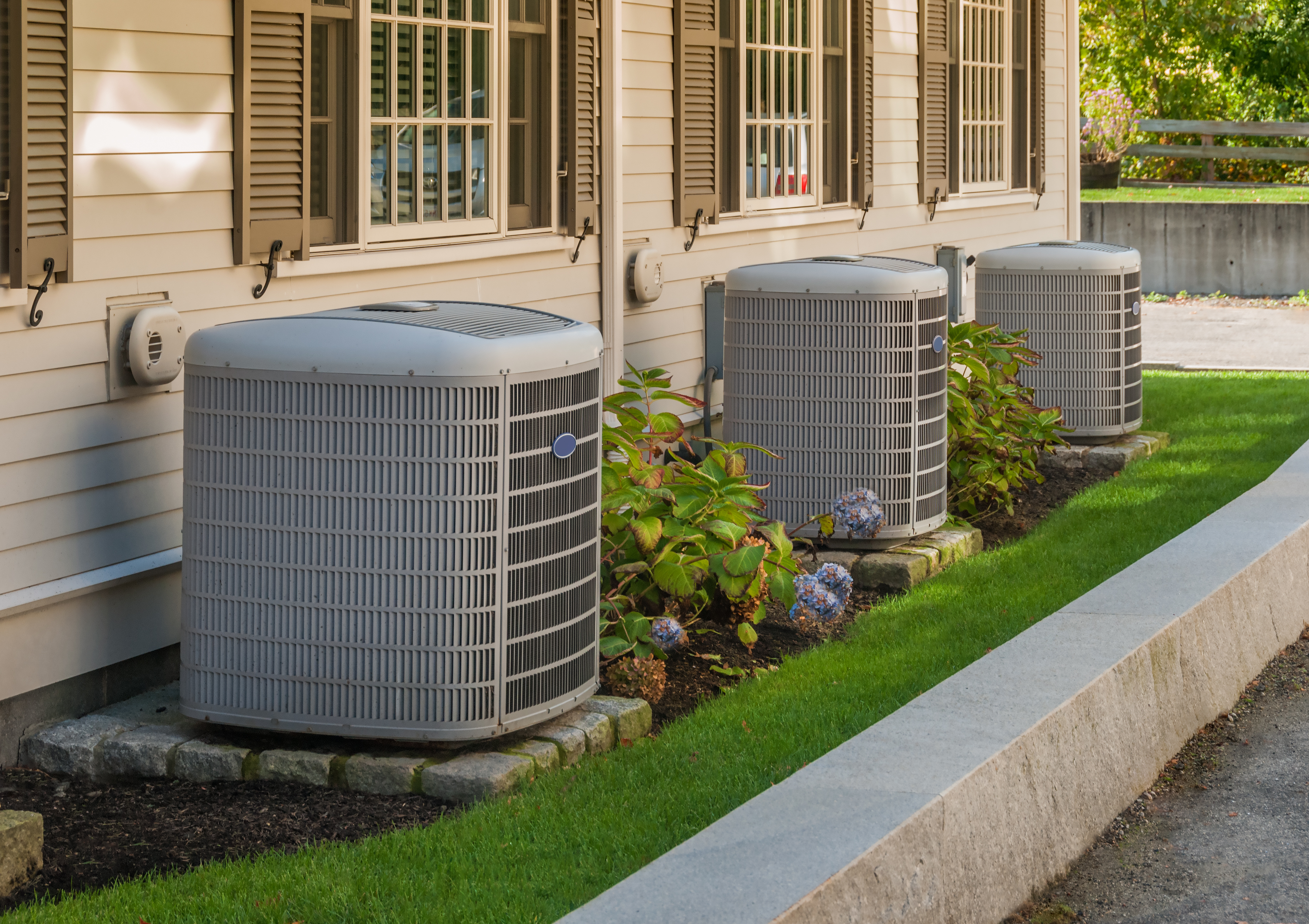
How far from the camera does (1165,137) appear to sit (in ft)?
95.8

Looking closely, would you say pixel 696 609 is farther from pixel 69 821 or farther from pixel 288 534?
pixel 69 821

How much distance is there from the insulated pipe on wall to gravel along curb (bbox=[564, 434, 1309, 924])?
7.93 ft

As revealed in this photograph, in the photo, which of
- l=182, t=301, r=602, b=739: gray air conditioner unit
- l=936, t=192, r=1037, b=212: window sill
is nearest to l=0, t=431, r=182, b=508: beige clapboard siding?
l=182, t=301, r=602, b=739: gray air conditioner unit

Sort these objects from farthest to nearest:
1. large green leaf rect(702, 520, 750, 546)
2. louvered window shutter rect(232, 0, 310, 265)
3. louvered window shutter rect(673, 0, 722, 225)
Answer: louvered window shutter rect(673, 0, 722, 225) < large green leaf rect(702, 520, 750, 546) < louvered window shutter rect(232, 0, 310, 265)

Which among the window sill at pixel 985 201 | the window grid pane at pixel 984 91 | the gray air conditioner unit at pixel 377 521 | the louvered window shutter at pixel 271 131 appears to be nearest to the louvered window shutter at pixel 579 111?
the louvered window shutter at pixel 271 131

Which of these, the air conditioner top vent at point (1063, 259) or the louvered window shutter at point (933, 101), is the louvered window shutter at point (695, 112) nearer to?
the air conditioner top vent at point (1063, 259)

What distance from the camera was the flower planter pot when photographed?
2731 centimetres

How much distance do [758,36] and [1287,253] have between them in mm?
14354

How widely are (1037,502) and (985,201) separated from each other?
3604 mm

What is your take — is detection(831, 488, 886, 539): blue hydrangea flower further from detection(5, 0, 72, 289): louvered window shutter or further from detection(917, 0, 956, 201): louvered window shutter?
detection(917, 0, 956, 201): louvered window shutter

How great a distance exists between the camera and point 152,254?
466 centimetres

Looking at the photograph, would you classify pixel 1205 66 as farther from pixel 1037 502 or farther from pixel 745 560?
pixel 745 560

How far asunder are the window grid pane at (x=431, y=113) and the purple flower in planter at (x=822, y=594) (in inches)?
73.0

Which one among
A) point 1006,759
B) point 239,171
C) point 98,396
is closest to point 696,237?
point 239,171
